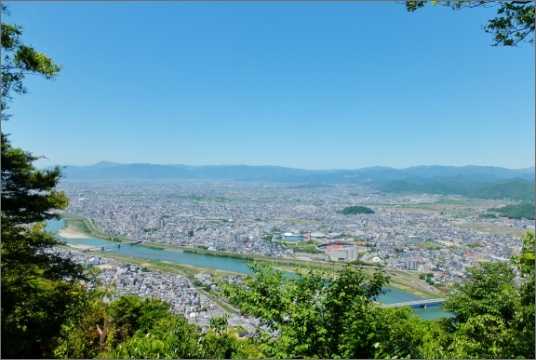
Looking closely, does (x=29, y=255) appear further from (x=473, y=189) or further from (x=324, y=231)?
(x=473, y=189)

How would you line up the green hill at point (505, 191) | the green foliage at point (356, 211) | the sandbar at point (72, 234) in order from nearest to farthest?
the sandbar at point (72, 234)
the green hill at point (505, 191)
the green foliage at point (356, 211)

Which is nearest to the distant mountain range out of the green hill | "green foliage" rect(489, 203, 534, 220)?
the green hill

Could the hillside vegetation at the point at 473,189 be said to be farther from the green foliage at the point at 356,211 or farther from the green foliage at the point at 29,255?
the green foliage at the point at 29,255

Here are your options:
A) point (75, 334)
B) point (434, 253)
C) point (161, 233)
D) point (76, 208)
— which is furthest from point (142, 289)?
Answer: point (434, 253)

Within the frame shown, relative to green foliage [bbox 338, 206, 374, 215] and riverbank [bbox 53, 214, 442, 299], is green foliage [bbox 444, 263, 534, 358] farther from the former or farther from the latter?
green foliage [bbox 338, 206, 374, 215]

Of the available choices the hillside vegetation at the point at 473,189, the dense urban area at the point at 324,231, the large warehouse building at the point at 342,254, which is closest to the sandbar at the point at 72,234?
the dense urban area at the point at 324,231

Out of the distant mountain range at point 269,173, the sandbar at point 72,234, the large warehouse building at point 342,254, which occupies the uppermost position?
the distant mountain range at point 269,173

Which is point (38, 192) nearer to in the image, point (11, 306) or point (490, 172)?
point (11, 306)
